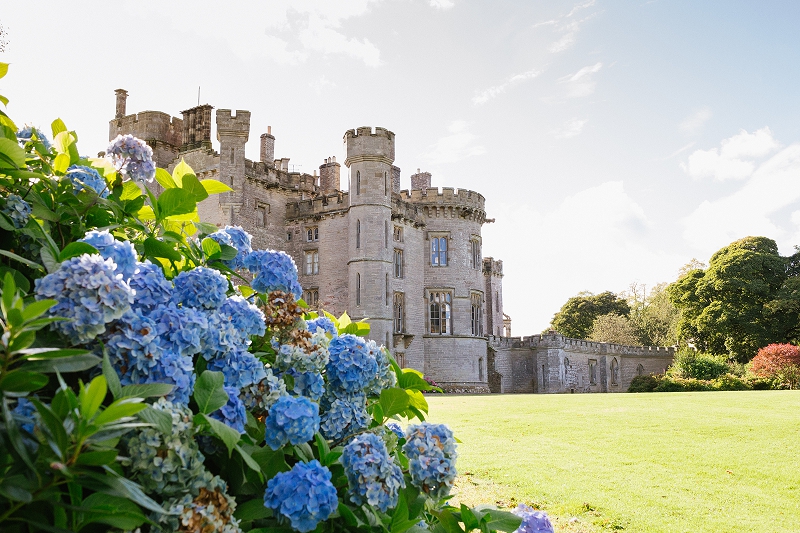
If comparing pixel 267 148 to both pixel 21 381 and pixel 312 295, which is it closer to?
pixel 312 295

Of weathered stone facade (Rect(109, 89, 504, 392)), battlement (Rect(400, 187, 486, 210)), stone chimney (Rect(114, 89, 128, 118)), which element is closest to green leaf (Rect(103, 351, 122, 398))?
weathered stone facade (Rect(109, 89, 504, 392))

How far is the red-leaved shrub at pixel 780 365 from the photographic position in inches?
1156

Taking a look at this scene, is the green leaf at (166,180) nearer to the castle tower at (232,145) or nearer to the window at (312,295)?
the castle tower at (232,145)

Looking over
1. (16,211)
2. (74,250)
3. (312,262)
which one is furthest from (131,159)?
(312,262)

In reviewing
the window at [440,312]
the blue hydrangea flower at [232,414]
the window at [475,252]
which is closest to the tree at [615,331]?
the window at [475,252]

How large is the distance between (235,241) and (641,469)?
6981mm

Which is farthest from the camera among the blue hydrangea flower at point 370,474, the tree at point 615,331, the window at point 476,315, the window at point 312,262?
the tree at point 615,331

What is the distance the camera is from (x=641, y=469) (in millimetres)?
7719

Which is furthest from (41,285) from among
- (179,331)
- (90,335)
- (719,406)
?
(719,406)

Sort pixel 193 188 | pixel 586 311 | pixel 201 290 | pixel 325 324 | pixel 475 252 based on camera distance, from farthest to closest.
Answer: pixel 586 311
pixel 475 252
pixel 325 324
pixel 193 188
pixel 201 290

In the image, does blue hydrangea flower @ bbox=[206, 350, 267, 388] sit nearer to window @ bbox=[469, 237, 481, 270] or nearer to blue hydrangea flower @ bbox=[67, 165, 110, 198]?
blue hydrangea flower @ bbox=[67, 165, 110, 198]

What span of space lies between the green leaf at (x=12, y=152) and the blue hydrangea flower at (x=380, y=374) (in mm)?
1085

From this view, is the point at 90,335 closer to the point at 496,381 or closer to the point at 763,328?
the point at 496,381

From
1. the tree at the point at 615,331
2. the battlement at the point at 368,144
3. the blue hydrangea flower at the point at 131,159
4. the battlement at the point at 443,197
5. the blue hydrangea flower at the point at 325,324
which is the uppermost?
the battlement at the point at 368,144
